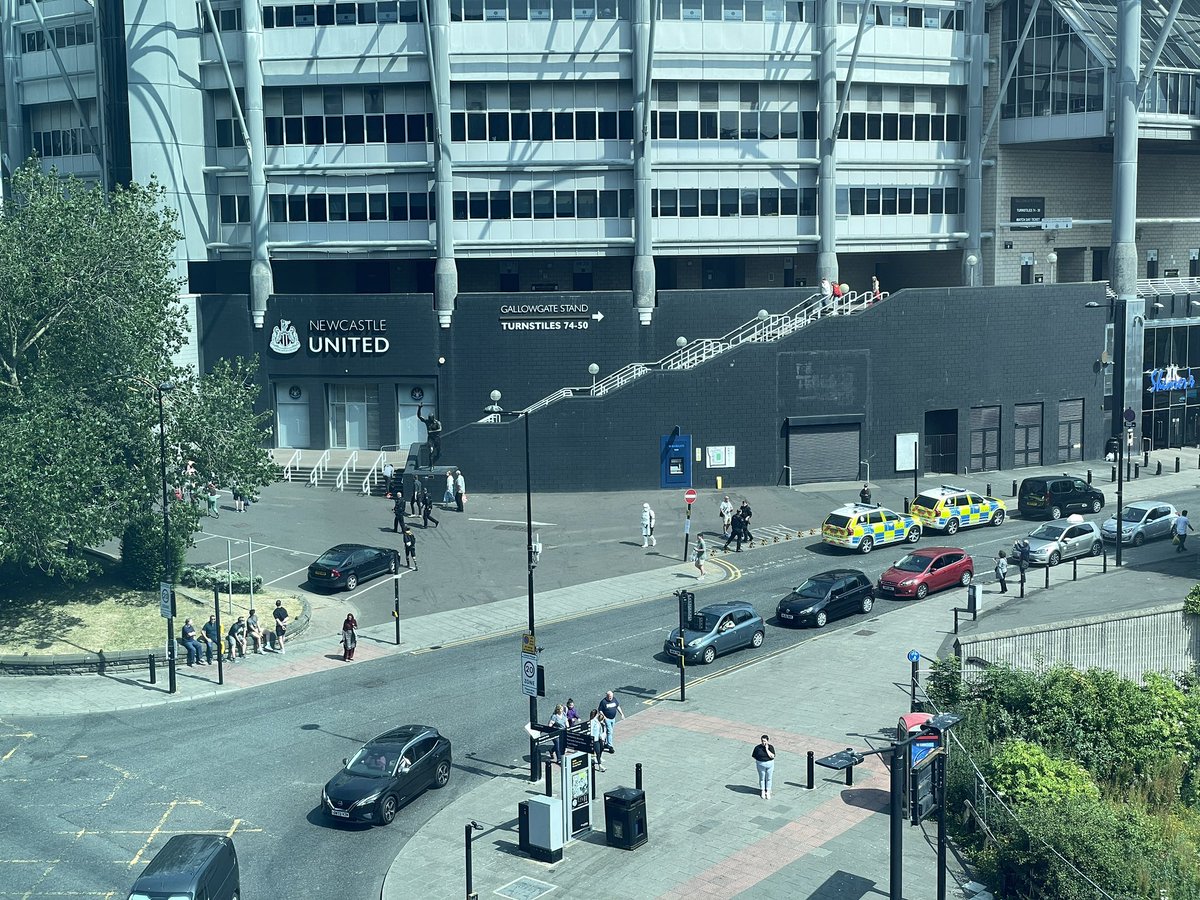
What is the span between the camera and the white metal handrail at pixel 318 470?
65.1 m

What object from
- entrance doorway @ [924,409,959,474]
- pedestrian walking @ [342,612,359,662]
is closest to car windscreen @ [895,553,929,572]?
pedestrian walking @ [342,612,359,662]

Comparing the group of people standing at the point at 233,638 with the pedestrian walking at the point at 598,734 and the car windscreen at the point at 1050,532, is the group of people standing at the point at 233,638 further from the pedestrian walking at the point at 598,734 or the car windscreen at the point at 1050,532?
the car windscreen at the point at 1050,532

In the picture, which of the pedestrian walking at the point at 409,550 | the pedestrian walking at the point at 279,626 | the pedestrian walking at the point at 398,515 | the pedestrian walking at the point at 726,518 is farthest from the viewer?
the pedestrian walking at the point at 726,518

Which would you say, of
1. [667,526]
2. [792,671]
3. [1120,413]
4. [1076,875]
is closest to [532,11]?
[667,526]

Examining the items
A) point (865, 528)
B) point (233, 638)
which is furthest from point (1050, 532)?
point (233, 638)

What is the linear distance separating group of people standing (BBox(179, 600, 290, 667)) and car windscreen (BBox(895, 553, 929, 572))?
2046 cm

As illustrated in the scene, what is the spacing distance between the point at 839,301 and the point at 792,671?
108ft

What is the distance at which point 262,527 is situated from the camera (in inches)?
→ 2223

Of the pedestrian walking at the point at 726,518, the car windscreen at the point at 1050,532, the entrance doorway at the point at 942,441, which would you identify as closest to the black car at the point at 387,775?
the pedestrian walking at the point at 726,518

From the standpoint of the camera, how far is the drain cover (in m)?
25.8

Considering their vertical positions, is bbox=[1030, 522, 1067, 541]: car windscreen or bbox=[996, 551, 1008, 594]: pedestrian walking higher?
bbox=[1030, 522, 1067, 541]: car windscreen

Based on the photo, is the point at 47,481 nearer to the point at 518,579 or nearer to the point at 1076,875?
the point at 518,579

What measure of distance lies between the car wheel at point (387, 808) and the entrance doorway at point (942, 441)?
4430 cm

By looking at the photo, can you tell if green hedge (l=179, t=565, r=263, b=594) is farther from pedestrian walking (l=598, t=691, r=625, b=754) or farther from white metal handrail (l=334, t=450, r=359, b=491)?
pedestrian walking (l=598, t=691, r=625, b=754)
